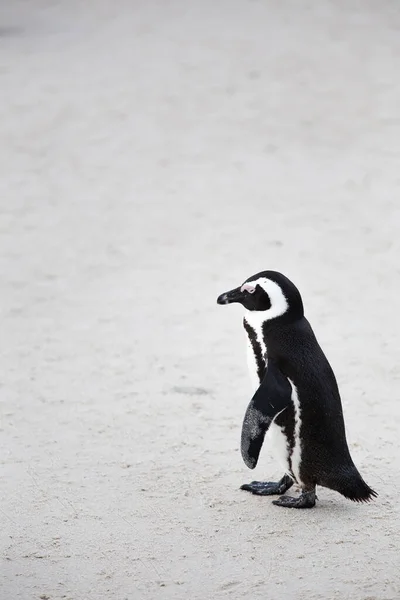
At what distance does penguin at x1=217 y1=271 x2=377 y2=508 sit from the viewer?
9.35ft

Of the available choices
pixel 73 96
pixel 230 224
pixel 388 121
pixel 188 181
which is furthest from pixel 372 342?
pixel 73 96

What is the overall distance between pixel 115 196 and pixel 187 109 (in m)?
1.41

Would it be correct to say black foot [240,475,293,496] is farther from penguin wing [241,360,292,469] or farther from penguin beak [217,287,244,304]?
penguin beak [217,287,244,304]

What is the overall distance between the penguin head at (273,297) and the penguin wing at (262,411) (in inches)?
8.0

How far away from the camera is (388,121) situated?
7410 millimetres

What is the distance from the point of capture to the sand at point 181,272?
2.78 metres

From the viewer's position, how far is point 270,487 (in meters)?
3.14

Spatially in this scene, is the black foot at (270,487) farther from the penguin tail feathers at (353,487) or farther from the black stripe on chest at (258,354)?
the black stripe on chest at (258,354)

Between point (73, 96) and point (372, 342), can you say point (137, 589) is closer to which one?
point (372, 342)

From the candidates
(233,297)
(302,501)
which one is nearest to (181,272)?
(233,297)

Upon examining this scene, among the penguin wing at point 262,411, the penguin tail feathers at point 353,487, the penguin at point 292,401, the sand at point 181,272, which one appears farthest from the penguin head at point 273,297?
the sand at point 181,272

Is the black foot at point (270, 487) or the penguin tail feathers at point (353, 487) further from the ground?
the penguin tail feathers at point (353, 487)

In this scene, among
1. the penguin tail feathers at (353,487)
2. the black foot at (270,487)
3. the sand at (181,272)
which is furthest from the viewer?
the black foot at (270,487)

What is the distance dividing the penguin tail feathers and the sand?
0.06m
